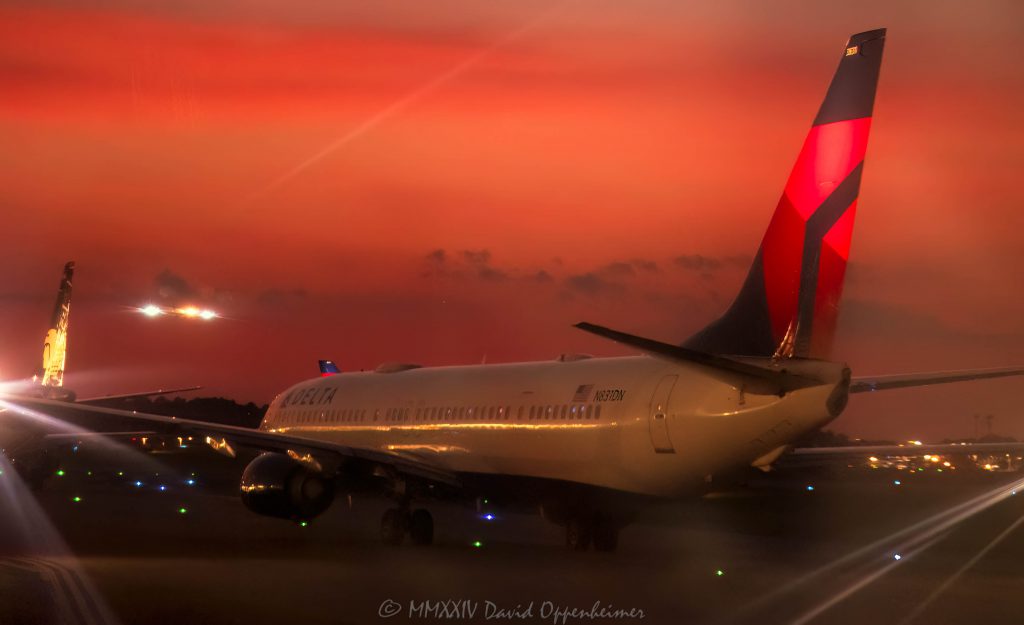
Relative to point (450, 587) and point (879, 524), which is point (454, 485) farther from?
point (879, 524)

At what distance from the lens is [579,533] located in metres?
22.7

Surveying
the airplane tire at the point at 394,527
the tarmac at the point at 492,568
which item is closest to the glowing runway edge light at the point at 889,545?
the tarmac at the point at 492,568

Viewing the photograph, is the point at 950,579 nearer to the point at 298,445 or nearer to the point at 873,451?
the point at 873,451

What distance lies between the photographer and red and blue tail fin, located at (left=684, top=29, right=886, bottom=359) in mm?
18406

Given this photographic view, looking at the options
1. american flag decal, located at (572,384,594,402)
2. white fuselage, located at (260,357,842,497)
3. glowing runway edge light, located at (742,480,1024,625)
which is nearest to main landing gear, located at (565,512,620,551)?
white fuselage, located at (260,357,842,497)

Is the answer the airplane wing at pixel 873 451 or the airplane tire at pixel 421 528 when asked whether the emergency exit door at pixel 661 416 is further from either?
the airplane tire at pixel 421 528

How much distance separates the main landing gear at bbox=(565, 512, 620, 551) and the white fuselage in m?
0.88

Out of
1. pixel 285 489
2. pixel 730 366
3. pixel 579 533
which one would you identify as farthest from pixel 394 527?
pixel 730 366

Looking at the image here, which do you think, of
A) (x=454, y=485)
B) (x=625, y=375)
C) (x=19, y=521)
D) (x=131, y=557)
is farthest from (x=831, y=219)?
(x=19, y=521)

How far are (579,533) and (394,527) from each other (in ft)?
12.0

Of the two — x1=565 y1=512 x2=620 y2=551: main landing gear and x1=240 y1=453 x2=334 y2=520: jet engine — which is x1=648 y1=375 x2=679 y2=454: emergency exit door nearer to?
x1=565 y1=512 x2=620 y2=551: main landing gear
